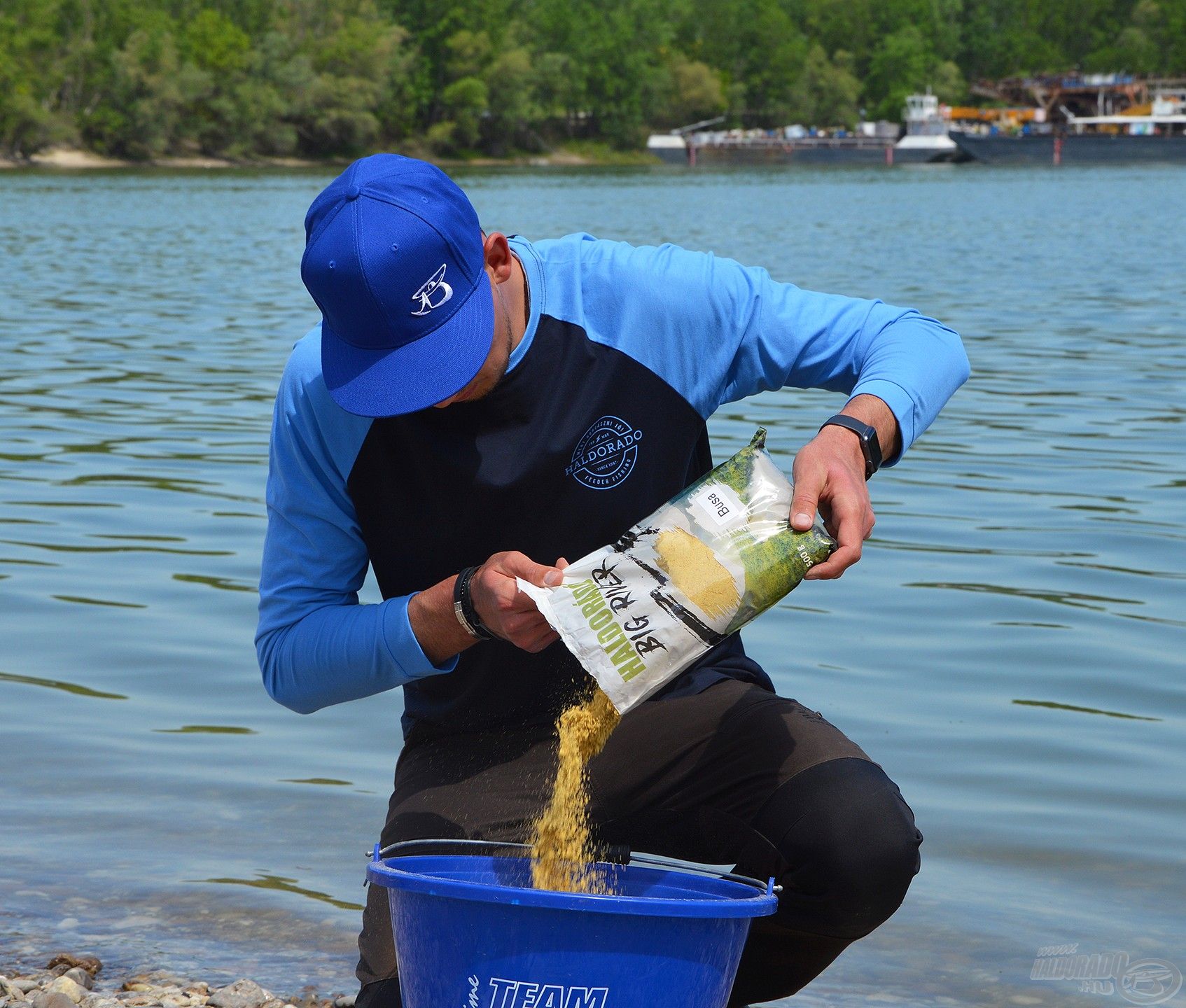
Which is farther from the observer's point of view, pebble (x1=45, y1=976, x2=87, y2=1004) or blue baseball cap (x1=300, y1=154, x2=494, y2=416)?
pebble (x1=45, y1=976, x2=87, y2=1004)

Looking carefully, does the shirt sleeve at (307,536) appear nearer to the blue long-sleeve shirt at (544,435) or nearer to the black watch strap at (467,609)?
the blue long-sleeve shirt at (544,435)

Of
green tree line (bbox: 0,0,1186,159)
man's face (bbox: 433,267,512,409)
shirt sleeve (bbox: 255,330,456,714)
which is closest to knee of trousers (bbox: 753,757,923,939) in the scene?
shirt sleeve (bbox: 255,330,456,714)

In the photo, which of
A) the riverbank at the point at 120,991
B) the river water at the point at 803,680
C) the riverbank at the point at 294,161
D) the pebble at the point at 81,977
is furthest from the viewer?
the riverbank at the point at 294,161

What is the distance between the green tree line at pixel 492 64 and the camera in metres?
81.2

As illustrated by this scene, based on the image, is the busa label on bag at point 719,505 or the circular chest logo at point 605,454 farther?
the circular chest logo at point 605,454

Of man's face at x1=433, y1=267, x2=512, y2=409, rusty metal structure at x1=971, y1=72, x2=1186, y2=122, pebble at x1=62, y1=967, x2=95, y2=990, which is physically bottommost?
pebble at x1=62, y1=967, x2=95, y2=990

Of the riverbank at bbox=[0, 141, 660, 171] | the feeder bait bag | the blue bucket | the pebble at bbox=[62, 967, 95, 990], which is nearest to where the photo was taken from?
the blue bucket

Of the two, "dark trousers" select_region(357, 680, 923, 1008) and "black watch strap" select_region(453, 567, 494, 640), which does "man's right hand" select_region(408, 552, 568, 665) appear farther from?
"dark trousers" select_region(357, 680, 923, 1008)

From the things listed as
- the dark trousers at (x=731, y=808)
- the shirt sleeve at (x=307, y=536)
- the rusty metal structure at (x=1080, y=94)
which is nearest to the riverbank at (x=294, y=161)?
the rusty metal structure at (x=1080, y=94)

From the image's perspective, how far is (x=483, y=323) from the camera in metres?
2.60

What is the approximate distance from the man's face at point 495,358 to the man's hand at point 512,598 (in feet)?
1.18

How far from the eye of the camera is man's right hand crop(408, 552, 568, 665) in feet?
7.88

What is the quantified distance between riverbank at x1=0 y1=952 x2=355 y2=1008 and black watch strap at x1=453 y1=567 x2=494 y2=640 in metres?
1.09

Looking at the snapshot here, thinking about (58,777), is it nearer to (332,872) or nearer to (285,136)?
(332,872)
